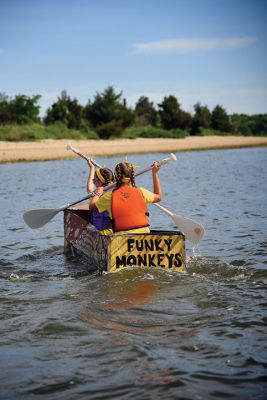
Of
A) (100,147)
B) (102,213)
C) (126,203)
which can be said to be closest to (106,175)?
(102,213)

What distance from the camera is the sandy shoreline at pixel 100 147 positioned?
1194 inches

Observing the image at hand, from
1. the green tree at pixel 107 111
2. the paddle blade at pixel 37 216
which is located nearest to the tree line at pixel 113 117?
the green tree at pixel 107 111

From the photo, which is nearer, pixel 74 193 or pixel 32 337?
pixel 32 337

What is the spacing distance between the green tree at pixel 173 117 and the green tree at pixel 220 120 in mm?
7295

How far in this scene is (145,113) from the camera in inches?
2549

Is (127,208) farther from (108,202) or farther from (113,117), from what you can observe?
(113,117)

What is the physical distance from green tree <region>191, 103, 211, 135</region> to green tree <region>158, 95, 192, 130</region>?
108 cm

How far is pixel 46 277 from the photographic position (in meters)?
7.64

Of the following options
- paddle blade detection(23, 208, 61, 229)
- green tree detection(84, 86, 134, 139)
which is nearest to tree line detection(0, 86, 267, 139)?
green tree detection(84, 86, 134, 139)

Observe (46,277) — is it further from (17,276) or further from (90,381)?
(90,381)

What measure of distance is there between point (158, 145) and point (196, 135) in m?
14.4

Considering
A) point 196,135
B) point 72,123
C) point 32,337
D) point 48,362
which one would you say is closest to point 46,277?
point 32,337

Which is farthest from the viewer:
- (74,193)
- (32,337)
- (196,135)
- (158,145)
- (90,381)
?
(196,135)

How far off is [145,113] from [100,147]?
1194 inches
